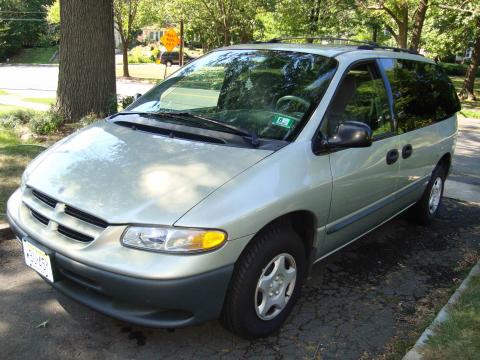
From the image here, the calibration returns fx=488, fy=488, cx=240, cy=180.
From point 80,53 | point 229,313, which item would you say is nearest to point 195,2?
point 80,53

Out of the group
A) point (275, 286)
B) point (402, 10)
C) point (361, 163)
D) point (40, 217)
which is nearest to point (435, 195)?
point (361, 163)

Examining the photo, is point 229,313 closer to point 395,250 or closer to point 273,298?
point 273,298

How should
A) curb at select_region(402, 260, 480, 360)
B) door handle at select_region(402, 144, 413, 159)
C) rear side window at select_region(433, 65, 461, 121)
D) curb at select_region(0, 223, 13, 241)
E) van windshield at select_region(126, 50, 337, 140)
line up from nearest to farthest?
1. curb at select_region(402, 260, 480, 360)
2. van windshield at select_region(126, 50, 337, 140)
3. door handle at select_region(402, 144, 413, 159)
4. curb at select_region(0, 223, 13, 241)
5. rear side window at select_region(433, 65, 461, 121)

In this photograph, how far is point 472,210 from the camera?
6.09 m

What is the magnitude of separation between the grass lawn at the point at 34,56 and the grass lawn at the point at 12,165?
50.1 metres

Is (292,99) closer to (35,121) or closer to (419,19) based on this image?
(35,121)

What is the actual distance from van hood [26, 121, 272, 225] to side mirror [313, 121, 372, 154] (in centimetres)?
43

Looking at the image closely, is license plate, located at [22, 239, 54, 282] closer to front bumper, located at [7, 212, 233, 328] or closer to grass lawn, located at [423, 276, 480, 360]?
front bumper, located at [7, 212, 233, 328]

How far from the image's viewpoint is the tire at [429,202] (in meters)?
5.16

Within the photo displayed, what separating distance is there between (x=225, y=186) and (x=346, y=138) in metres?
0.97

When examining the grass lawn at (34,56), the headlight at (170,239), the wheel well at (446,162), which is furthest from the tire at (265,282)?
the grass lawn at (34,56)

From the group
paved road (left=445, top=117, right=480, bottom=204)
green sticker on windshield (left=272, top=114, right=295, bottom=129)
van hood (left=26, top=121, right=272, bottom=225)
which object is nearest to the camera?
van hood (left=26, top=121, right=272, bottom=225)

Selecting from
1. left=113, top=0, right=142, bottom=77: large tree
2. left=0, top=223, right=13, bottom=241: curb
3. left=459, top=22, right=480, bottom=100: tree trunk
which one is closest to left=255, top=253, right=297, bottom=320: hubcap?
left=0, top=223, right=13, bottom=241: curb

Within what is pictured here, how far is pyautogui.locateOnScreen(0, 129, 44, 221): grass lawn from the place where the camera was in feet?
16.3
